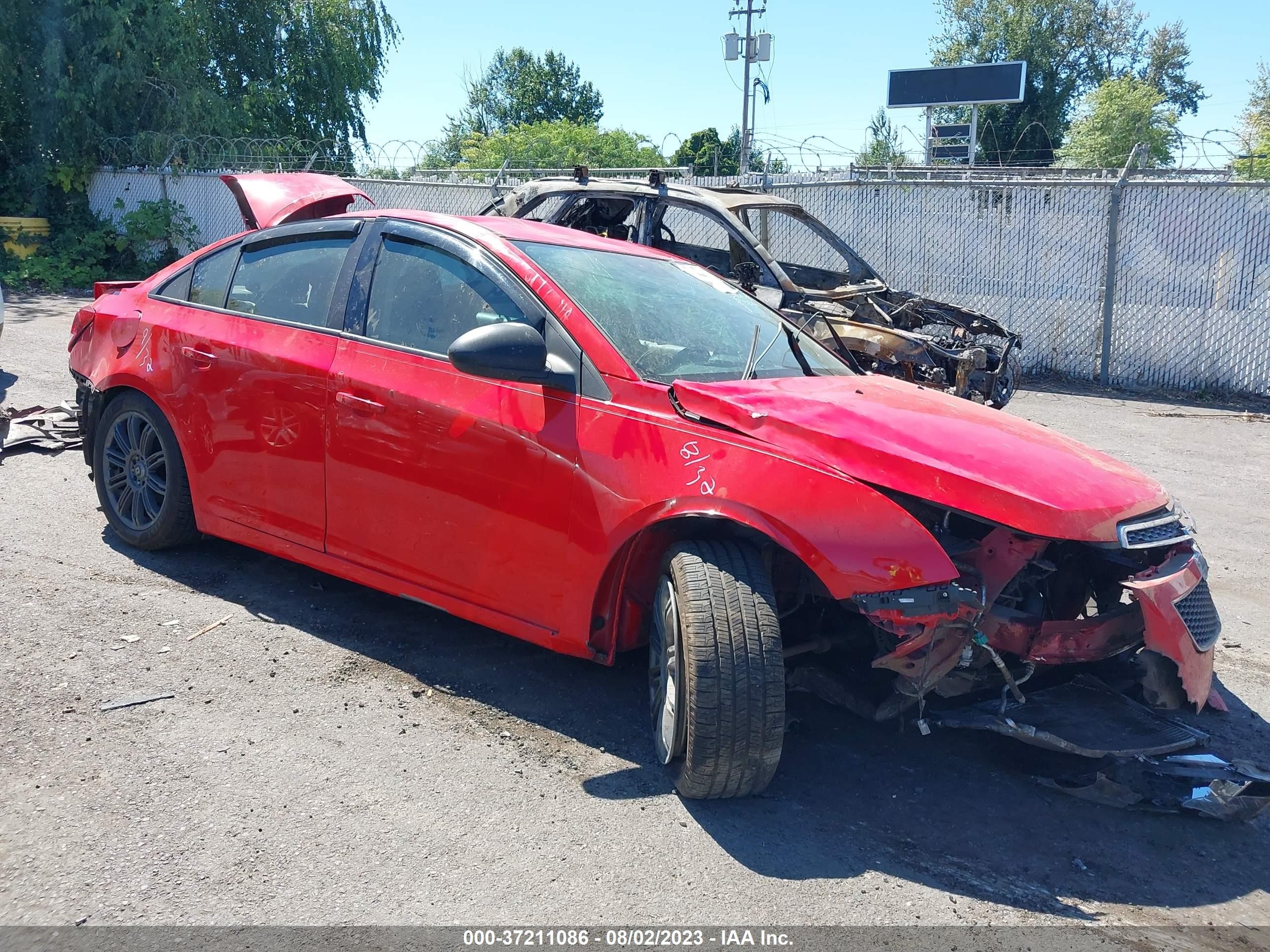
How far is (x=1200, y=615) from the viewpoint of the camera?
3.37 m

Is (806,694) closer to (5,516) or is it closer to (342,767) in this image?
(342,767)

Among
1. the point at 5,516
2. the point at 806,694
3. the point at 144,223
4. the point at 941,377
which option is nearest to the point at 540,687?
the point at 806,694

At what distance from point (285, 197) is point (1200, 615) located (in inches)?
196

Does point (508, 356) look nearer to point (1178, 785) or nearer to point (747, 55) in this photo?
point (1178, 785)

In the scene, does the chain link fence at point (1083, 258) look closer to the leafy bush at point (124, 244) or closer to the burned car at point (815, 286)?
the burned car at point (815, 286)

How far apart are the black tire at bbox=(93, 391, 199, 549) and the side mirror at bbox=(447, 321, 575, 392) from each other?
2015 mm

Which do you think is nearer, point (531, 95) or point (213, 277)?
point (213, 277)

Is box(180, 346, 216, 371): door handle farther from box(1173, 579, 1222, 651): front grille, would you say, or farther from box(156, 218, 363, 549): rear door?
box(1173, 579, 1222, 651): front grille

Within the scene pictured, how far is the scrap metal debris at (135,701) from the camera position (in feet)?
12.4

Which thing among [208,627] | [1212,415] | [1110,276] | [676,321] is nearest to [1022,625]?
[676,321]

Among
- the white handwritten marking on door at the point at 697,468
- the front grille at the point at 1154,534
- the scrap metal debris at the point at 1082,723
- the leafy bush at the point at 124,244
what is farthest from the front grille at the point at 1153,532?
the leafy bush at the point at 124,244

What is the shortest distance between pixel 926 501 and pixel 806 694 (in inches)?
49.9

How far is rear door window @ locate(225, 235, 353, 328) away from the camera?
4.54 metres

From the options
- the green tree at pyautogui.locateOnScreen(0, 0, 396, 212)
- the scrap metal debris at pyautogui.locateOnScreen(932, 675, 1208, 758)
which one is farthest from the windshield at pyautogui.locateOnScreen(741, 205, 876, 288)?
the green tree at pyautogui.locateOnScreen(0, 0, 396, 212)
